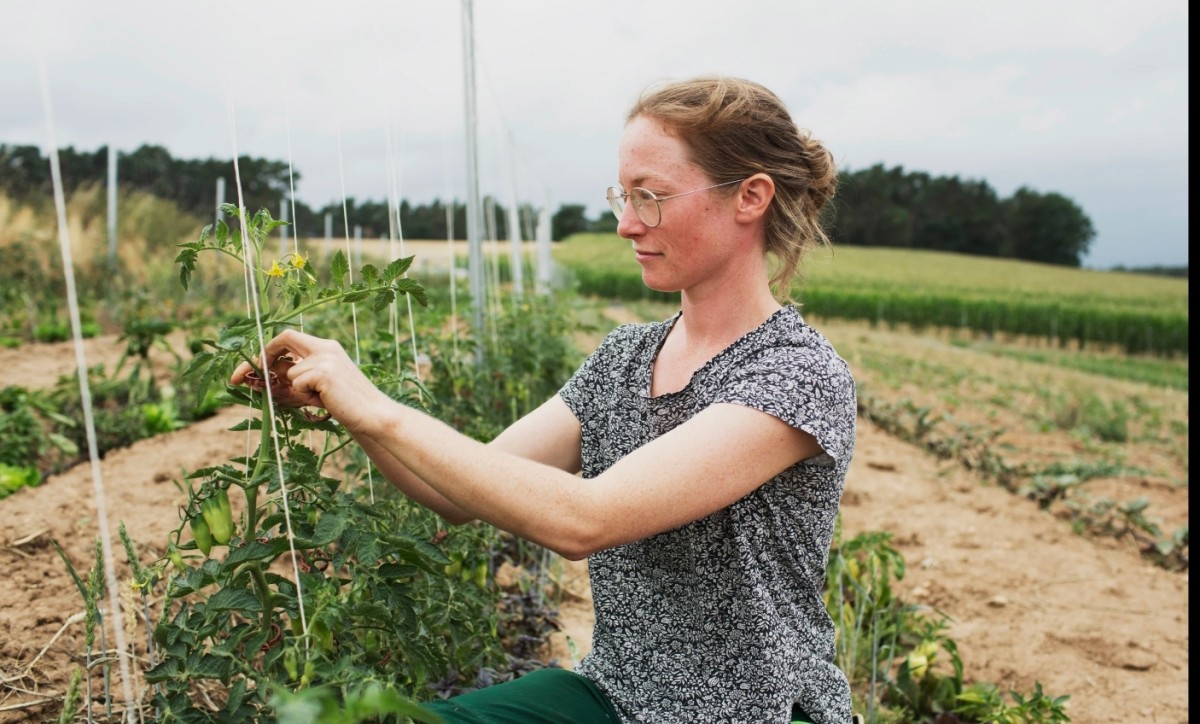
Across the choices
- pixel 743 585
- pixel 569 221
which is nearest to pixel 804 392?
pixel 743 585

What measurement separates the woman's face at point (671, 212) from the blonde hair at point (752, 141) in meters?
0.02

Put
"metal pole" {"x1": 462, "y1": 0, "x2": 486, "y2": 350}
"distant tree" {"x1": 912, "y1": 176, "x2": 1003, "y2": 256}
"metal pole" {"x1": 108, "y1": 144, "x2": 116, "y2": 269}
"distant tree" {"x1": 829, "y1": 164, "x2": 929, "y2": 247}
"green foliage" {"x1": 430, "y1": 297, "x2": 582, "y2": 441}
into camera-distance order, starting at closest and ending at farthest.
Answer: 1. "green foliage" {"x1": 430, "y1": 297, "x2": 582, "y2": 441}
2. "metal pole" {"x1": 462, "y1": 0, "x2": 486, "y2": 350}
3. "metal pole" {"x1": 108, "y1": 144, "x2": 116, "y2": 269}
4. "distant tree" {"x1": 829, "y1": 164, "x2": 929, "y2": 247}
5. "distant tree" {"x1": 912, "y1": 176, "x2": 1003, "y2": 256}

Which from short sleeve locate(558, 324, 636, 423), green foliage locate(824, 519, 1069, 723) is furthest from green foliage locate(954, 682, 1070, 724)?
short sleeve locate(558, 324, 636, 423)

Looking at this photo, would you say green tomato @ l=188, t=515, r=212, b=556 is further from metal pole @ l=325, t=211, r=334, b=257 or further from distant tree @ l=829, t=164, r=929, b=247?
distant tree @ l=829, t=164, r=929, b=247

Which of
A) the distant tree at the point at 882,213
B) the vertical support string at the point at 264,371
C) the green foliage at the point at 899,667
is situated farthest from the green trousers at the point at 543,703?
the distant tree at the point at 882,213

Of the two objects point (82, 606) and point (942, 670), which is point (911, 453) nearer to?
point (942, 670)

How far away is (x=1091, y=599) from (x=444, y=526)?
2530 mm

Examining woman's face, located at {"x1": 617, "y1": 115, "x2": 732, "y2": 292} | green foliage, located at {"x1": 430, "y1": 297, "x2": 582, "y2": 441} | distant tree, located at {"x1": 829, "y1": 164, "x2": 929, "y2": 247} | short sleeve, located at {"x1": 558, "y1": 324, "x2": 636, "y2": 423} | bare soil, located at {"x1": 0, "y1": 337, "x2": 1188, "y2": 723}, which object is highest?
distant tree, located at {"x1": 829, "y1": 164, "x2": 929, "y2": 247}

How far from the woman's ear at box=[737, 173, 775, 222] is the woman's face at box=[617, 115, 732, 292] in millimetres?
22

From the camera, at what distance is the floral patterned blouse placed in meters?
1.48

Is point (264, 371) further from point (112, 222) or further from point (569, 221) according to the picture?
point (569, 221)

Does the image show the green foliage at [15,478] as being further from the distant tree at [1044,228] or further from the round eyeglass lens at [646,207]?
the distant tree at [1044,228]

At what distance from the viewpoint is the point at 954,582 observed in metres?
3.61

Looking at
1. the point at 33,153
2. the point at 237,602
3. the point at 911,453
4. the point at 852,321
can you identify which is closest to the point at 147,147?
the point at 33,153
